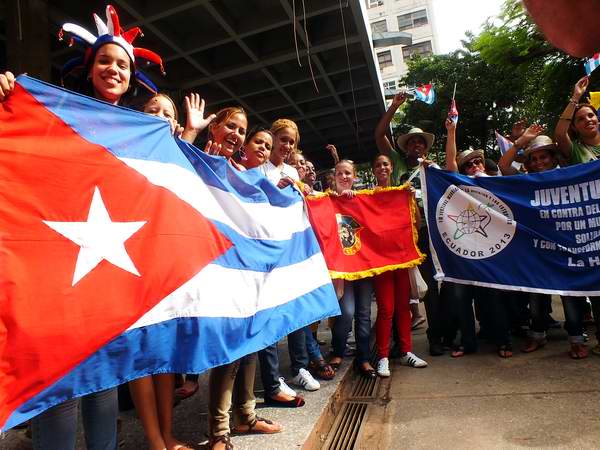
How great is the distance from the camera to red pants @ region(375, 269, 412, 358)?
364cm

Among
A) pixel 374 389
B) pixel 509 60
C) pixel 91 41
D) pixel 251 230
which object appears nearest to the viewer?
pixel 91 41

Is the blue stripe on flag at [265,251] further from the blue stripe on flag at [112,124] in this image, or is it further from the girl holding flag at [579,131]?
the girl holding flag at [579,131]

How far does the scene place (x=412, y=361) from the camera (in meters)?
3.74

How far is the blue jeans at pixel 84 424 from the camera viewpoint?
1531 mm

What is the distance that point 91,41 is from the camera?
85.8 inches

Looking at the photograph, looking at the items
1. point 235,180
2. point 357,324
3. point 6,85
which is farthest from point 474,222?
point 6,85

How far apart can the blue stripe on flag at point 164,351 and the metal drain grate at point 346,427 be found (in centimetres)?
78

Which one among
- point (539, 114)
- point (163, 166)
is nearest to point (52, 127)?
point (163, 166)

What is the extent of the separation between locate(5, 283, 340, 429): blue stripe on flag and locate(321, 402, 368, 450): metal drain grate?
78 centimetres

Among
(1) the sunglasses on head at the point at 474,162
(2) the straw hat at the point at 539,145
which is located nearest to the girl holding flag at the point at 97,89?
(1) the sunglasses on head at the point at 474,162

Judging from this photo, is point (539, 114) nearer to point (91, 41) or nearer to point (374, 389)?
point (374, 389)

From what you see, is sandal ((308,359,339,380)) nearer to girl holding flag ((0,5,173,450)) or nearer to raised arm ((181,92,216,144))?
girl holding flag ((0,5,173,450))

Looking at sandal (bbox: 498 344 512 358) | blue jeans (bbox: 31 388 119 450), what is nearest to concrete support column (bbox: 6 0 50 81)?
blue jeans (bbox: 31 388 119 450)

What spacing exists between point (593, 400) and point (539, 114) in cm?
1189
